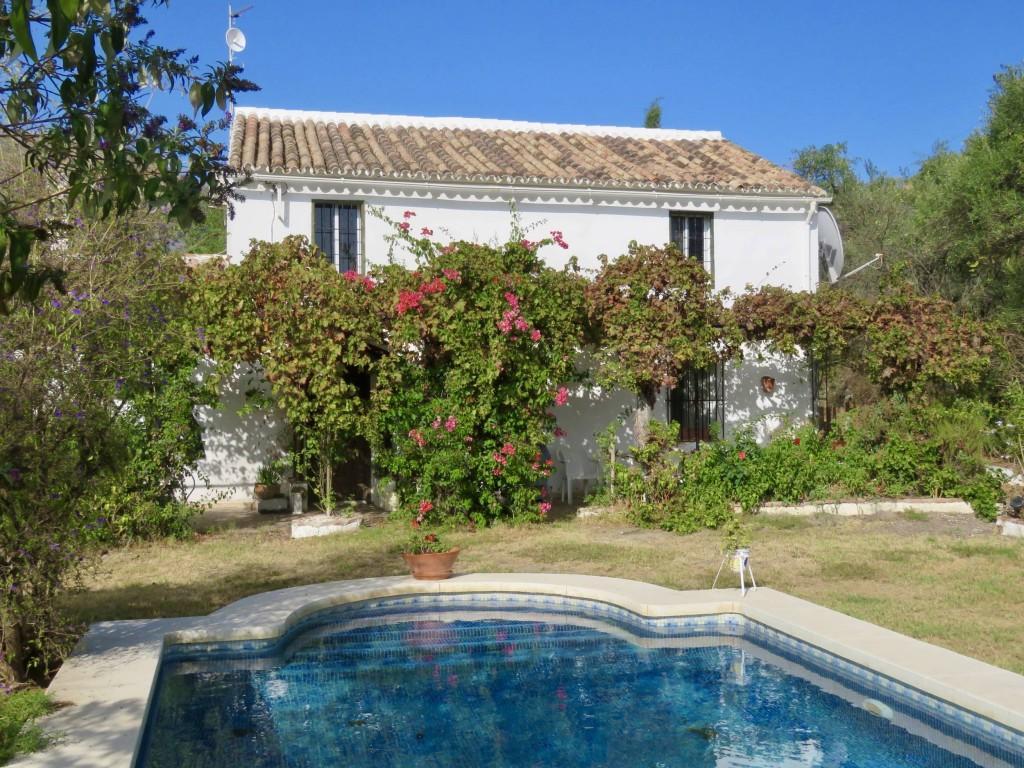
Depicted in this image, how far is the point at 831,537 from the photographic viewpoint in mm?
13203

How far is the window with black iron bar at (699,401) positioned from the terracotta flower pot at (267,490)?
24.0 ft

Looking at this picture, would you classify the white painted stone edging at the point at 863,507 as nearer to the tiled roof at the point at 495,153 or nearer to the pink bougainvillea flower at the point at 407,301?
the pink bougainvillea flower at the point at 407,301

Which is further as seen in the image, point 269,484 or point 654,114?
point 654,114

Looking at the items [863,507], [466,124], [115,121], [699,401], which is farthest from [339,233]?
[115,121]

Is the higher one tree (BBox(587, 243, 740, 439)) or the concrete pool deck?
tree (BBox(587, 243, 740, 439))

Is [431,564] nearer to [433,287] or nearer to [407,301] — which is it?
[407,301]

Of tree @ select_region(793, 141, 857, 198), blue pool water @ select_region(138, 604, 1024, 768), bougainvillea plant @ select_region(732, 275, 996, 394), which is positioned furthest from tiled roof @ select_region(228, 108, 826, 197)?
tree @ select_region(793, 141, 857, 198)

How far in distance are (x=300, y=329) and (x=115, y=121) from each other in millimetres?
10320

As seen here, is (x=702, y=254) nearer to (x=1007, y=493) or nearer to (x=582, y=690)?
(x=1007, y=493)

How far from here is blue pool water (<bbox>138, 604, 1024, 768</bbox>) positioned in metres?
6.46

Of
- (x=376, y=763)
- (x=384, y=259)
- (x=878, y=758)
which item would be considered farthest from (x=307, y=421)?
(x=878, y=758)

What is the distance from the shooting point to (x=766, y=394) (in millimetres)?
18328

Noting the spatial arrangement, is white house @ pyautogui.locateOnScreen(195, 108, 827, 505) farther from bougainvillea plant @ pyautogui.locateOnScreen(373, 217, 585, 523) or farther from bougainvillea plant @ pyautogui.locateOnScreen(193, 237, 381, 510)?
bougainvillea plant @ pyautogui.locateOnScreen(373, 217, 585, 523)

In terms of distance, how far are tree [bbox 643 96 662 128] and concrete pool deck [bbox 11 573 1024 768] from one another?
91.6 ft
